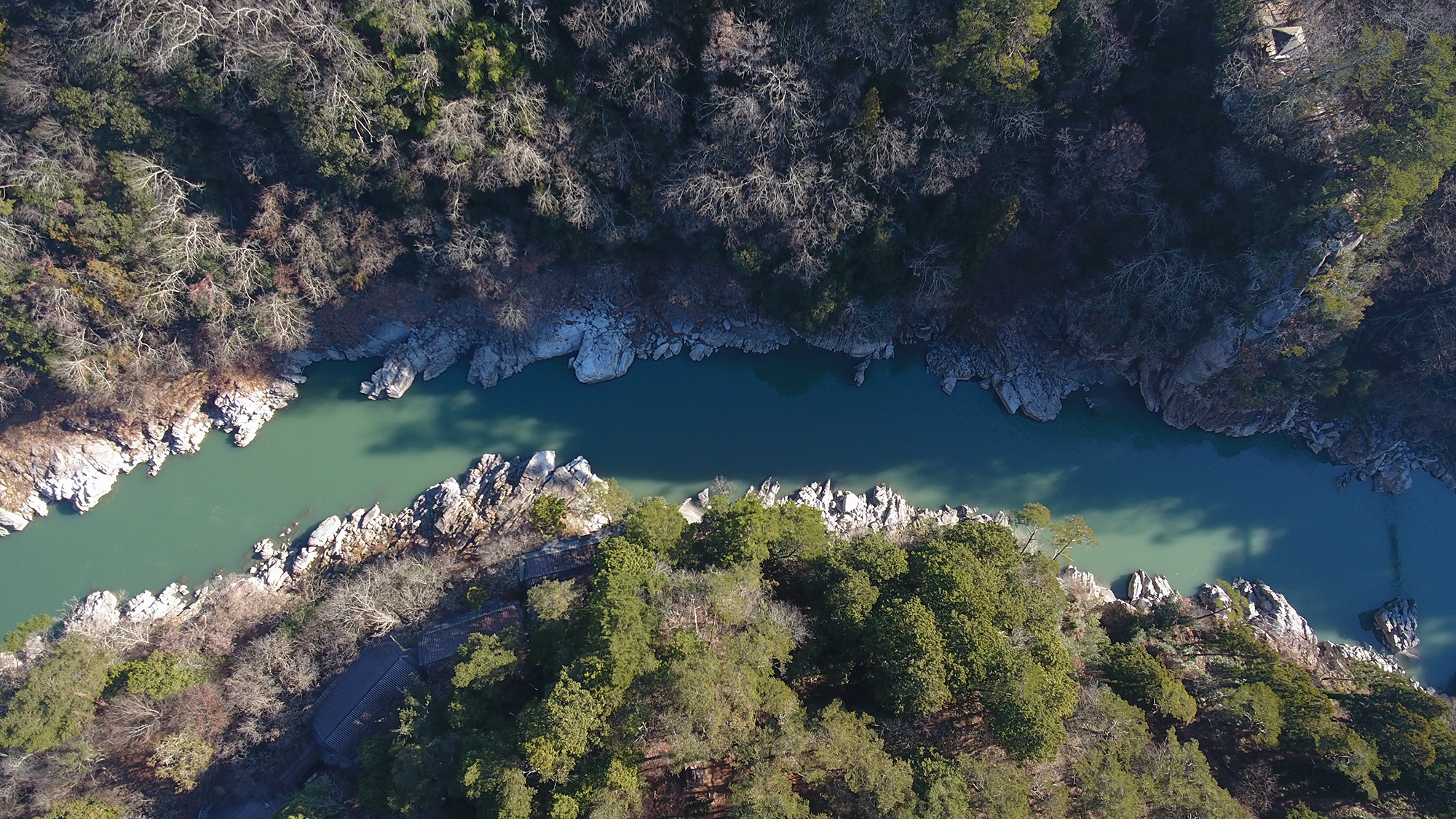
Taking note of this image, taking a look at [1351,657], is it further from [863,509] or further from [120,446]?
[120,446]

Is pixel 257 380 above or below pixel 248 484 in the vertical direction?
above

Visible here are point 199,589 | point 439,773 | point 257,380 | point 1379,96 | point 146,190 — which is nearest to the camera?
point 439,773

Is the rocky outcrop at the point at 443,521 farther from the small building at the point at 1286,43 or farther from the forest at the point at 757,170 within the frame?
the small building at the point at 1286,43

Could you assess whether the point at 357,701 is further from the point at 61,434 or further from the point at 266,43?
the point at 266,43

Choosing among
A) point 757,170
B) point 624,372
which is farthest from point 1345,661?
point 624,372

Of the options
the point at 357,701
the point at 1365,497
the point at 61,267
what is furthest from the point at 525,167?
the point at 1365,497

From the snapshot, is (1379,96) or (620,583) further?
(1379,96)

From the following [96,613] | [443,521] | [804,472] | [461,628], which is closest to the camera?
[461,628]

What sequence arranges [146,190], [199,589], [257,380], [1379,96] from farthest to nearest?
1. [257,380]
2. [199,589]
3. [146,190]
4. [1379,96]
